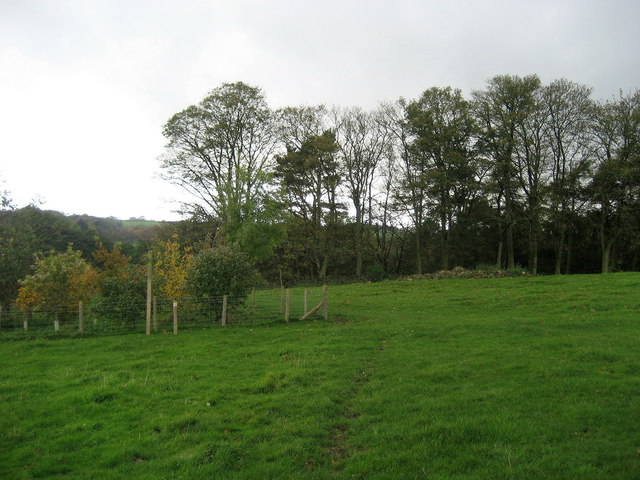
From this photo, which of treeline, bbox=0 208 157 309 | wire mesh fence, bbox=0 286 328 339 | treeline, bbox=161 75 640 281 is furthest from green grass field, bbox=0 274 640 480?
treeline, bbox=161 75 640 281

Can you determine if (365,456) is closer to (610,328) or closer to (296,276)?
(610,328)

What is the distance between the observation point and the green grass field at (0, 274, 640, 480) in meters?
5.50

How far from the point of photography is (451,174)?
41.9 m

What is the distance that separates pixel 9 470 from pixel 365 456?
4.64 m

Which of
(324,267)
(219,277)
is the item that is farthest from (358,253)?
(219,277)

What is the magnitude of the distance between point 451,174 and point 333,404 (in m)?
37.5

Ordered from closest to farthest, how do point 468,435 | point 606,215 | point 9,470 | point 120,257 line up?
point 9,470 < point 468,435 < point 120,257 < point 606,215

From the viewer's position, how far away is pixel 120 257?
2653 cm

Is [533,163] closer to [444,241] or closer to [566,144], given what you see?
[566,144]

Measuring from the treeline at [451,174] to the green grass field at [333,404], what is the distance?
21.3 meters

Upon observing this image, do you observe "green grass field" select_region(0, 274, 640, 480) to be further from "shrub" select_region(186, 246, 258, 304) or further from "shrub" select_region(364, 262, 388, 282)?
"shrub" select_region(364, 262, 388, 282)

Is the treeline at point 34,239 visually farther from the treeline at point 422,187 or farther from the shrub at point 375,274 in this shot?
the shrub at point 375,274

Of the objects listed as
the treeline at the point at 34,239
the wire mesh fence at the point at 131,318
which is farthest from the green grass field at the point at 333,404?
the treeline at the point at 34,239

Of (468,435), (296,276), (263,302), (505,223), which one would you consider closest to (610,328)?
(468,435)
